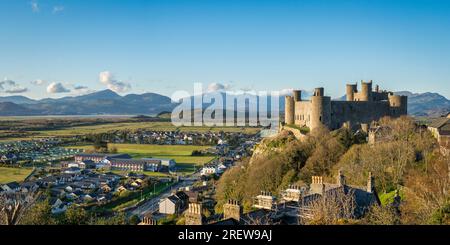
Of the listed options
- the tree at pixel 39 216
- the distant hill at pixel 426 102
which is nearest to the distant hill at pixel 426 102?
the distant hill at pixel 426 102

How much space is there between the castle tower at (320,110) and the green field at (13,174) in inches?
1441

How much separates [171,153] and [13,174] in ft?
98.7

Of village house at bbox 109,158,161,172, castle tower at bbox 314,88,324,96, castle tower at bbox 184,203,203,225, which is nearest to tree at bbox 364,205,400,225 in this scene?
castle tower at bbox 184,203,203,225

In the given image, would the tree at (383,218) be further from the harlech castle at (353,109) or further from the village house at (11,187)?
the village house at (11,187)

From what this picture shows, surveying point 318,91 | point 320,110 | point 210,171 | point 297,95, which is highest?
point 318,91

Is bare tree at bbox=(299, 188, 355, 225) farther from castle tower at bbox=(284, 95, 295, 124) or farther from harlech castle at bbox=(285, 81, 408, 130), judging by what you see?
castle tower at bbox=(284, 95, 295, 124)

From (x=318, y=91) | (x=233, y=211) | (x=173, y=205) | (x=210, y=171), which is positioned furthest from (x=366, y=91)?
(x=210, y=171)

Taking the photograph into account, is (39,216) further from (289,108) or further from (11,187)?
(11,187)

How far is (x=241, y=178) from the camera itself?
3534 cm

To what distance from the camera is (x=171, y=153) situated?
82812 mm

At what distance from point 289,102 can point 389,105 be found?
7.64 m
